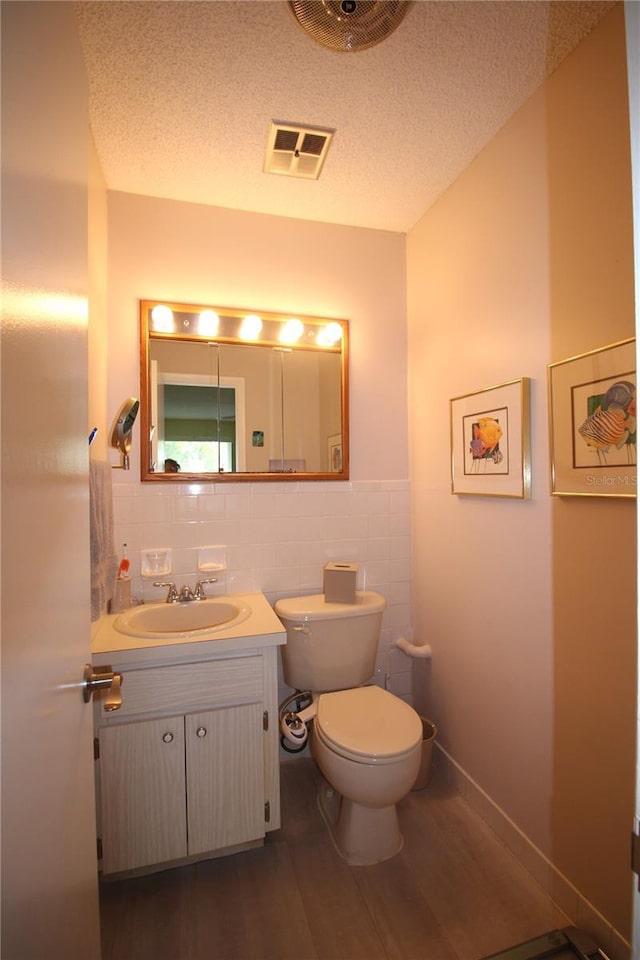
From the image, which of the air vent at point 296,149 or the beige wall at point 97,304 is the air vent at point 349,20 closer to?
the air vent at point 296,149

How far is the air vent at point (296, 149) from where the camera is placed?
61.9 inches

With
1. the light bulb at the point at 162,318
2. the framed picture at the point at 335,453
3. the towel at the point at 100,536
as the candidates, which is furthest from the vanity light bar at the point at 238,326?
the towel at the point at 100,536

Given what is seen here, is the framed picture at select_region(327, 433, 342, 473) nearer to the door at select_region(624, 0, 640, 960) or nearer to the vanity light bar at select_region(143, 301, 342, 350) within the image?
the vanity light bar at select_region(143, 301, 342, 350)

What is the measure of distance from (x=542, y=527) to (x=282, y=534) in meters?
1.11

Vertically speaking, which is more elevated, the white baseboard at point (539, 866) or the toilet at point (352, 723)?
the toilet at point (352, 723)

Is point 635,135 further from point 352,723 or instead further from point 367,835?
point 367,835

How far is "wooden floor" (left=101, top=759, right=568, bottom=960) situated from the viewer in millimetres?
1268

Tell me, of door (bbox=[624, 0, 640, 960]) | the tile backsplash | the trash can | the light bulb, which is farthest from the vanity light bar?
the trash can

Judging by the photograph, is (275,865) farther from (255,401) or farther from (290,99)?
(290,99)

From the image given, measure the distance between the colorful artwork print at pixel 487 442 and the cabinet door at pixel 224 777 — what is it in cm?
120

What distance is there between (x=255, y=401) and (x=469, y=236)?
1.12m

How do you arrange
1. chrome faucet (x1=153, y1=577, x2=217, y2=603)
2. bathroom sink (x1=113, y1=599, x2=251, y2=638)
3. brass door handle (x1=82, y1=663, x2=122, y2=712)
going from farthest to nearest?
chrome faucet (x1=153, y1=577, x2=217, y2=603) → bathroom sink (x1=113, y1=599, x2=251, y2=638) → brass door handle (x1=82, y1=663, x2=122, y2=712)

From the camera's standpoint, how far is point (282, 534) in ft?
6.85

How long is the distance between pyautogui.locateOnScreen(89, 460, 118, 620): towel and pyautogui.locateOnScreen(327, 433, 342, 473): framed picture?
101 cm
